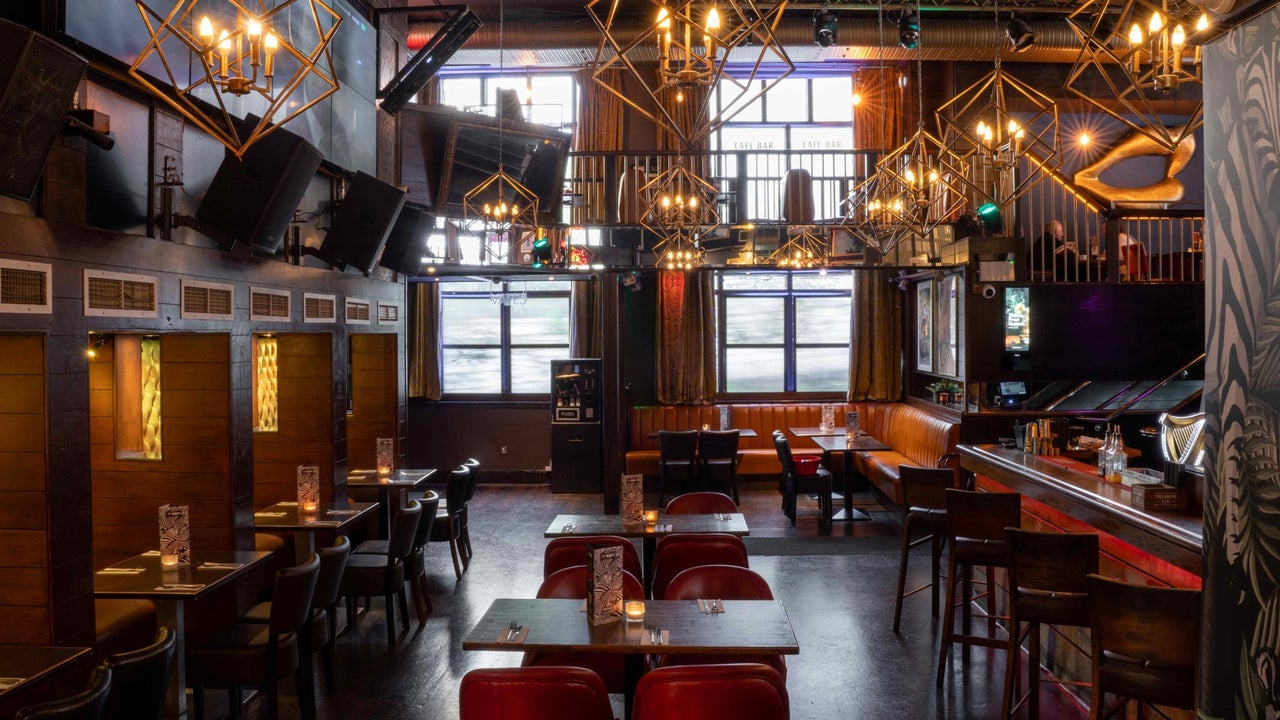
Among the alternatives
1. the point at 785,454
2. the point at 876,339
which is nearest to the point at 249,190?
the point at 785,454

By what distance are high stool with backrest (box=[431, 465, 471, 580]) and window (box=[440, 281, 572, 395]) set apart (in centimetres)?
442

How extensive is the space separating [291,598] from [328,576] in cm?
50

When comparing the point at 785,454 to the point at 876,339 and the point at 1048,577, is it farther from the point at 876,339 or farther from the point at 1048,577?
the point at 1048,577

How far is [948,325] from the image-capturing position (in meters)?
9.27

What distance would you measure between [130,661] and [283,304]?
11.2 ft

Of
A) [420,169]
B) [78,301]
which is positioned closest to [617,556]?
[78,301]

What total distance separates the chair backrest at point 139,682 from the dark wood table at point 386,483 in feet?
12.0

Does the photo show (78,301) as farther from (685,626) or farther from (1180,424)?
(1180,424)

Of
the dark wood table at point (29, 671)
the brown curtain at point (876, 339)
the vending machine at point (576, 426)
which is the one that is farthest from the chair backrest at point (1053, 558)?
the brown curtain at point (876, 339)

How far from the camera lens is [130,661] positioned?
2.98 m

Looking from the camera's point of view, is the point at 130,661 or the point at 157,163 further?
the point at 157,163

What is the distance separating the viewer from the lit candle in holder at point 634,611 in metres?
3.36

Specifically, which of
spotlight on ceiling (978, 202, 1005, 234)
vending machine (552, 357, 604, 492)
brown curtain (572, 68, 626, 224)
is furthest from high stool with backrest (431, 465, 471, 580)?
spotlight on ceiling (978, 202, 1005, 234)

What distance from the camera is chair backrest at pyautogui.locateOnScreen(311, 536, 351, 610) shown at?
4578mm
